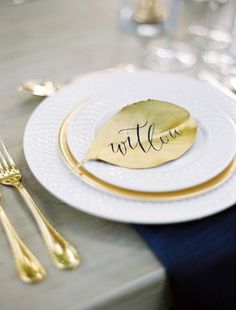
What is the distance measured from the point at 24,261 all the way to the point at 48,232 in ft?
0.12

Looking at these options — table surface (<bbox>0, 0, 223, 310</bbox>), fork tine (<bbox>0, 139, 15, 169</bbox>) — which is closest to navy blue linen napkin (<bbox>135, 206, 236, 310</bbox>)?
table surface (<bbox>0, 0, 223, 310</bbox>)

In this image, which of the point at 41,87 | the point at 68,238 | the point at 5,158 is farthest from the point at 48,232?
the point at 41,87

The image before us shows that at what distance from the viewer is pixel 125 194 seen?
0.46 m

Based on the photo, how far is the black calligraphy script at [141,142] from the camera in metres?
0.51

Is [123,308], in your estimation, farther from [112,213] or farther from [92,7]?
[92,7]

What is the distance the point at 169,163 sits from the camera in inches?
19.5

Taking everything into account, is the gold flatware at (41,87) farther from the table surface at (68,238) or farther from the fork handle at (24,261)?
the fork handle at (24,261)

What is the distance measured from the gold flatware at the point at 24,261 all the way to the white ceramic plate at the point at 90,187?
0.05 meters

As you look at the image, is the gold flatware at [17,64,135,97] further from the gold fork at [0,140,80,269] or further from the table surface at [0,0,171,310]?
the gold fork at [0,140,80,269]

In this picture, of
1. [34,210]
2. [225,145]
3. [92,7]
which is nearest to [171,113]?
[225,145]

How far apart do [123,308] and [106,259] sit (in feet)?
0.15

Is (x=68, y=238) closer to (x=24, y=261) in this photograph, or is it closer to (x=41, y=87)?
(x=24, y=261)

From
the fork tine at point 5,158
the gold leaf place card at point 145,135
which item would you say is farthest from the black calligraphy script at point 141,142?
the fork tine at point 5,158

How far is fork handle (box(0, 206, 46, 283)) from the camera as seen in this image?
1.39ft
